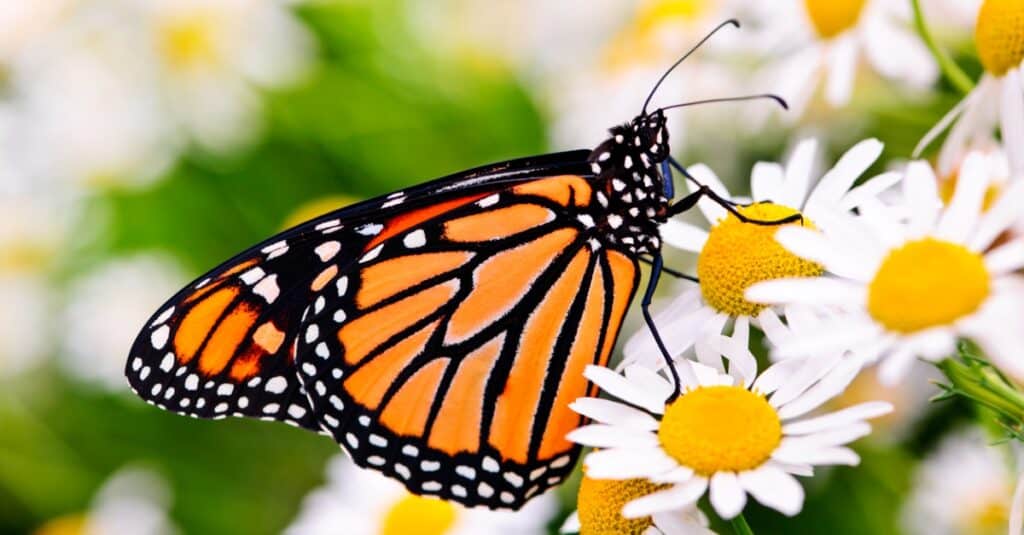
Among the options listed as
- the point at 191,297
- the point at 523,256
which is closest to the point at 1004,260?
the point at 523,256

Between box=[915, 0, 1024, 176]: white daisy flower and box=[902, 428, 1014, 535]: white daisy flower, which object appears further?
box=[902, 428, 1014, 535]: white daisy flower

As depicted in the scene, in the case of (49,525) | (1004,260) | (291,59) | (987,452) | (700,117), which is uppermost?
(291,59)

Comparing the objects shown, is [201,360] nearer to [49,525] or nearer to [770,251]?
[770,251]

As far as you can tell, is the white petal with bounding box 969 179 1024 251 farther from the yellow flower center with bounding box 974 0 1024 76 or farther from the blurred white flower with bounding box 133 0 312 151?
the blurred white flower with bounding box 133 0 312 151

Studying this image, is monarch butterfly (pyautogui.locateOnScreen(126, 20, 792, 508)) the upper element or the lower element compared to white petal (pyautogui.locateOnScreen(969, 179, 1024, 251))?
upper

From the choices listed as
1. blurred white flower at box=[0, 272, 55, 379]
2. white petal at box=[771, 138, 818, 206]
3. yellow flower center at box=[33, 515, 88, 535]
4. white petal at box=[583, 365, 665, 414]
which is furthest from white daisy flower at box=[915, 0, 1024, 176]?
blurred white flower at box=[0, 272, 55, 379]

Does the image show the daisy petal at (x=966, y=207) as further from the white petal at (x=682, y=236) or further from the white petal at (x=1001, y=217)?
the white petal at (x=682, y=236)
